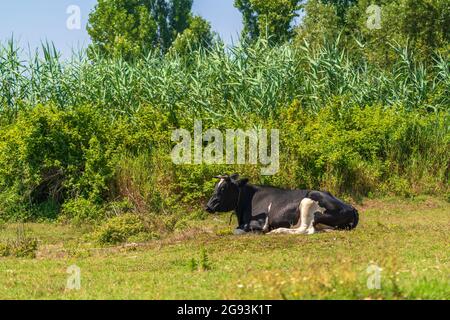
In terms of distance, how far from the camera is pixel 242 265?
12.5 metres

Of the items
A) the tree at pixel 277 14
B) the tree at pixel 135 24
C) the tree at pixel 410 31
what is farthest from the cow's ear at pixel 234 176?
the tree at pixel 277 14

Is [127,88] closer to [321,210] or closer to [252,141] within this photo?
[252,141]

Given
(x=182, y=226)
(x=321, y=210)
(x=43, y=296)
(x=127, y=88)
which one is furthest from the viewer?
(x=127, y=88)

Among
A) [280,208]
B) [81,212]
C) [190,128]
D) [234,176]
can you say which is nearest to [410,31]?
[190,128]

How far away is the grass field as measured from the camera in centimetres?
912

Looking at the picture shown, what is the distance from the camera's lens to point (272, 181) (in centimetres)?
2177

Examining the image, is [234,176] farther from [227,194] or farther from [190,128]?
[190,128]

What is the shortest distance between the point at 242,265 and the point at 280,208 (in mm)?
4164

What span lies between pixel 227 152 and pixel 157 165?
1739 mm

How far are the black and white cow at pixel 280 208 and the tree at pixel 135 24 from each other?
2292 cm

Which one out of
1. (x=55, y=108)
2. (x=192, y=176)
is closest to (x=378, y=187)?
(x=192, y=176)

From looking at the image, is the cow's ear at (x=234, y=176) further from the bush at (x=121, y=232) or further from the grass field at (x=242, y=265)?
the bush at (x=121, y=232)

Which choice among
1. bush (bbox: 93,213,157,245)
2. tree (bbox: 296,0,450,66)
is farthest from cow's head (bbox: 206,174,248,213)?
tree (bbox: 296,0,450,66)

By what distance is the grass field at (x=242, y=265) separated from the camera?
9.12 metres
